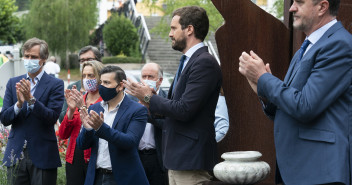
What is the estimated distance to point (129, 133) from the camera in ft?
17.4

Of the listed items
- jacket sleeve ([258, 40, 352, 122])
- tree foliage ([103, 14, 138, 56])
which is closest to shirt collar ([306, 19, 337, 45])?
jacket sleeve ([258, 40, 352, 122])

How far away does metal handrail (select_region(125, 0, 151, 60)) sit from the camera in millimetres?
32237

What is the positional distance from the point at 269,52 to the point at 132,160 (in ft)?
4.90

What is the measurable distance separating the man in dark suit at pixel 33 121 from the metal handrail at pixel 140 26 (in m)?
25.4

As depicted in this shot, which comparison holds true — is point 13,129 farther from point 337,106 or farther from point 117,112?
point 337,106

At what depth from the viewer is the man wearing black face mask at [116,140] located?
5246 mm

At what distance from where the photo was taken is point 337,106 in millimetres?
3512

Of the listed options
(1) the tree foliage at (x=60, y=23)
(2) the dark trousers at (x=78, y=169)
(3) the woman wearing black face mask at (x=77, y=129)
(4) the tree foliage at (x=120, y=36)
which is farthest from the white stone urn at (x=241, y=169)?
(1) the tree foliage at (x=60, y=23)

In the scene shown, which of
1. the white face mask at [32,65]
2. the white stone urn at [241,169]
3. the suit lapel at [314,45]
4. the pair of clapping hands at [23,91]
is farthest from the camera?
the white face mask at [32,65]

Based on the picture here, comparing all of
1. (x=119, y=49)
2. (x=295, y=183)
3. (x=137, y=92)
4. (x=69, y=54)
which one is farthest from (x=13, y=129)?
(x=69, y=54)

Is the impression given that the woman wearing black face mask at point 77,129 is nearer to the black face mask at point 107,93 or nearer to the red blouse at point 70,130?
the red blouse at point 70,130

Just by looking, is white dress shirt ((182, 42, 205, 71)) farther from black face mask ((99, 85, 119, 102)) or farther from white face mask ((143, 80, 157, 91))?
white face mask ((143, 80, 157, 91))

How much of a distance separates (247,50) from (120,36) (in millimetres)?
30549

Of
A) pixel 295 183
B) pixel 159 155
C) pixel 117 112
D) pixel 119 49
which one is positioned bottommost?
pixel 119 49
